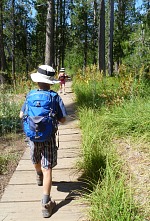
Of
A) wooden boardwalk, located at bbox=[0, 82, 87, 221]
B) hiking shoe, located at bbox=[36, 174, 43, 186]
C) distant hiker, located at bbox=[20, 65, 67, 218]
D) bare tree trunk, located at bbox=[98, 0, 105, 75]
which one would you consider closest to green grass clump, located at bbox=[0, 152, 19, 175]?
wooden boardwalk, located at bbox=[0, 82, 87, 221]

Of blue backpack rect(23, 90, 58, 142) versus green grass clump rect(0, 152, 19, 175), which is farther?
green grass clump rect(0, 152, 19, 175)

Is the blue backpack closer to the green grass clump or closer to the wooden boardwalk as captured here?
the wooden boardwalk

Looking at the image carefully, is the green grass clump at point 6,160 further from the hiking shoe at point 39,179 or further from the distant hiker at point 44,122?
the distant hiker at point 44,122

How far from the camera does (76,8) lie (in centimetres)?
3036

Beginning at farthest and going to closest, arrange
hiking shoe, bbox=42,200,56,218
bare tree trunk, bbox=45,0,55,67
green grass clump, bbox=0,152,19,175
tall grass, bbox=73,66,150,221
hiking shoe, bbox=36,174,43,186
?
bare tree trunk, bbox=45,0,55,67 < green grass clump, bbox=0,152,19,175 < hiking shoe, bbox=36,174,43,186 < hiking shoe, bbox=42,200,56,218 < tall grass, bbox=73,66,150,221

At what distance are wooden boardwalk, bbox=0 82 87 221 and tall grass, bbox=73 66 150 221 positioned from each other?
189 mm

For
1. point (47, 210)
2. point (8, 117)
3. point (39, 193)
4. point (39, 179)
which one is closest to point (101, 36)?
point (8, 117)

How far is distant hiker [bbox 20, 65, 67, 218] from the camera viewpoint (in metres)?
3.02

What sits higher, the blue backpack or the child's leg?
the blue backpack

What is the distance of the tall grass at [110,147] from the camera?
103 inches

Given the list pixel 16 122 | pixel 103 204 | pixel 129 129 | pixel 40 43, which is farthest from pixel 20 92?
pixel 40 43

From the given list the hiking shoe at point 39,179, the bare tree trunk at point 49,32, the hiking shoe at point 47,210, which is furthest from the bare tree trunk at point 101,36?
the hiking shoe at point 47,210

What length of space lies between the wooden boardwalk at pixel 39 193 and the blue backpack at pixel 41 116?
753 mm

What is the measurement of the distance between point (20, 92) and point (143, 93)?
469 centimetres
